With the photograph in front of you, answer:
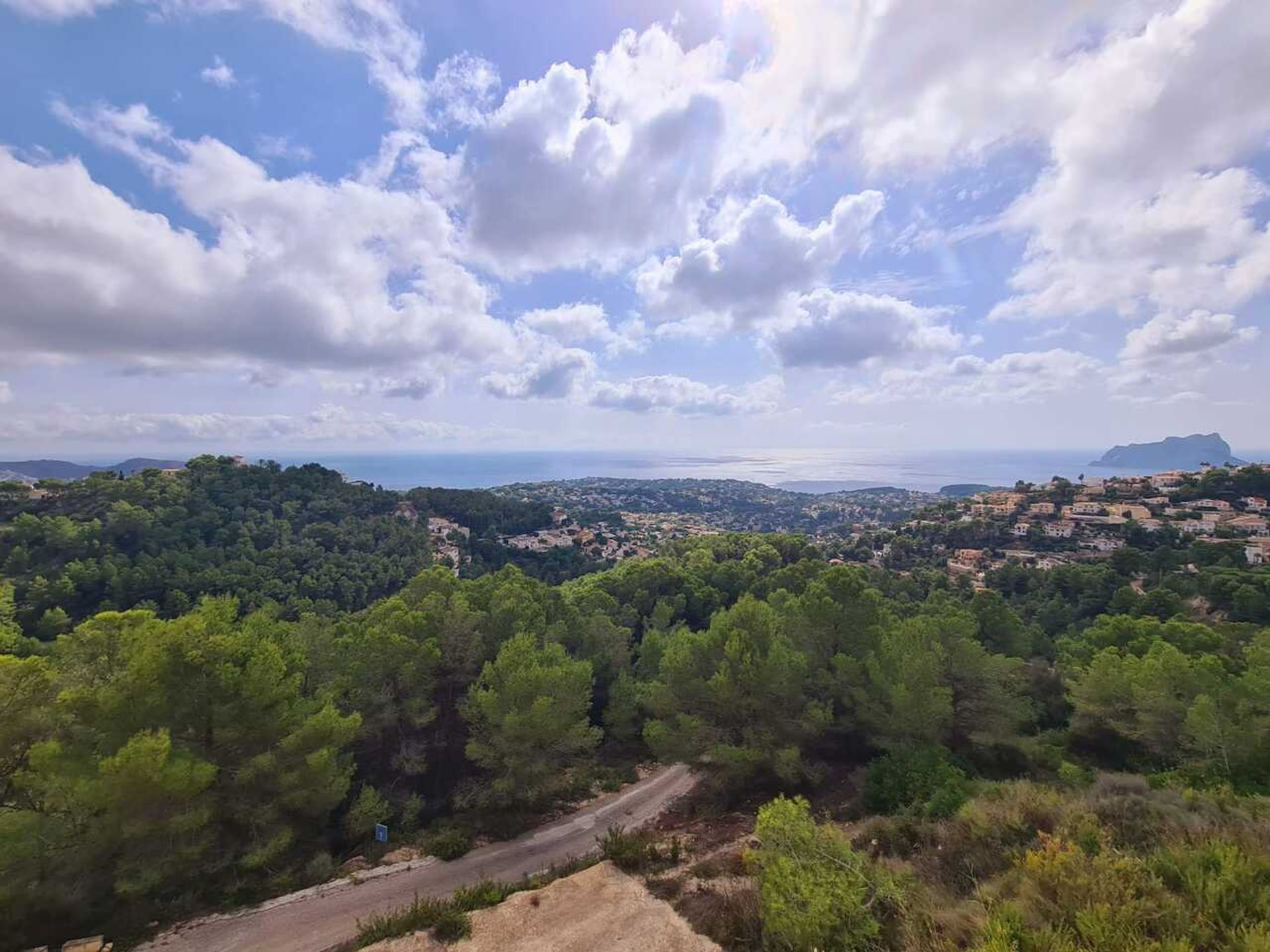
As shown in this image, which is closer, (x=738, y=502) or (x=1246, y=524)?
(x=1246, y=524)

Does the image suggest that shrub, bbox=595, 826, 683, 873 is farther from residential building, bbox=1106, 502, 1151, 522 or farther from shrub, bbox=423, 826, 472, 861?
residential building, bbox=1106, 502, 1151, 522

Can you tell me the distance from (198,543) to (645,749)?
45.5 metres

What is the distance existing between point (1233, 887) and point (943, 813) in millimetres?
5008

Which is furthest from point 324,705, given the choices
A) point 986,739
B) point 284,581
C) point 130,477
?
point 130,477

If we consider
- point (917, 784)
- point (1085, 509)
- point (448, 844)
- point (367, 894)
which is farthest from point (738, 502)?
point (367, 894)

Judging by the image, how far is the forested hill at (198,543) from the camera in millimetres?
33656

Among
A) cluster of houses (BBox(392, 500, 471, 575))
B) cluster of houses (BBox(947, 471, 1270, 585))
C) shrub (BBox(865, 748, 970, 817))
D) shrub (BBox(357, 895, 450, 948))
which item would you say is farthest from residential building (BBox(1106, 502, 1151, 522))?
cluster of houses (BBox(392, 500, 471, 575))

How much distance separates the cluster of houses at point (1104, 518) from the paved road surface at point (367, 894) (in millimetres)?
39960

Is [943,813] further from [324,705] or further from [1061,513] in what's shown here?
[1061,513]

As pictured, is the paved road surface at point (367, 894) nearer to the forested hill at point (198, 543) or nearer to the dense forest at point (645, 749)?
the dense forest at point (645, 749)

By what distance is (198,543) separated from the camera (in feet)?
140

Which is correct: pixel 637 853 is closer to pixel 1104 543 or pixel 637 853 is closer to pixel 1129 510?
pixel 1104 543

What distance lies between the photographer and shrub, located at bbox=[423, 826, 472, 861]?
37.2 feet

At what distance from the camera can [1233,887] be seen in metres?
4.54
